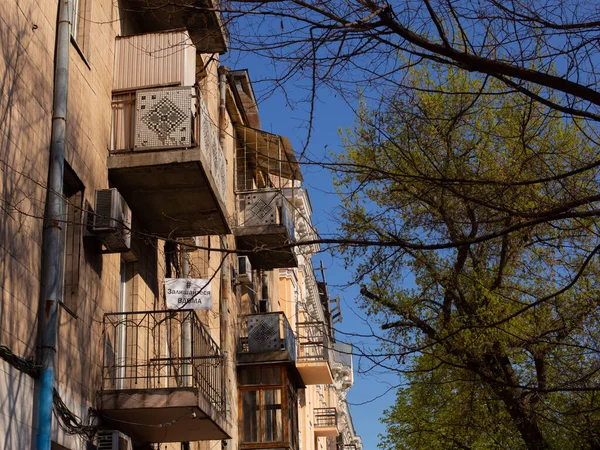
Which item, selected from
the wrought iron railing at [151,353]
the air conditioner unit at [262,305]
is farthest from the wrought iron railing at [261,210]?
the wrought iron railing at [151,353]

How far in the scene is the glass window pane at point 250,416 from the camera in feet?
72.2

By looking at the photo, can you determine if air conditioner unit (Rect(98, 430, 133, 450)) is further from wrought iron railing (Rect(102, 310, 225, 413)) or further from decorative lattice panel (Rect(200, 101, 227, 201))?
decorative lattice panel (Rect(200, 101, 227, 201))

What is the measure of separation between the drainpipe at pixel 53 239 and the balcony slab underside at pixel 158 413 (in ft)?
6.47

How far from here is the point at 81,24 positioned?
1137 centimetres

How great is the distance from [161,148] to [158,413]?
11.0 ft

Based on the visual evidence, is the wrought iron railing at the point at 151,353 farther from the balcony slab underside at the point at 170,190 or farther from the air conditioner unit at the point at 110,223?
the balcony slab underside at the point at 170,190

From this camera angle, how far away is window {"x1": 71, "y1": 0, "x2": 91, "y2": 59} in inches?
440

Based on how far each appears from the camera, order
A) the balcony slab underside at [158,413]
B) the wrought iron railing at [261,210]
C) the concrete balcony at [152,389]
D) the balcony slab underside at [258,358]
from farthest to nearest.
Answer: the balcony slab underside at [258,358], the wrought iron railing at [261,210], the concrete balcony at [152,389], the balcony slab underside at [158,413]

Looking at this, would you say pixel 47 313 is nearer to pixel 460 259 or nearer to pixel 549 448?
pixel 460 259

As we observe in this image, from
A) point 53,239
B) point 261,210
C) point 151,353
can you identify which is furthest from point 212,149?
point 261,210

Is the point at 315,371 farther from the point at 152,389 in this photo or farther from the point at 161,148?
the point at 152,389

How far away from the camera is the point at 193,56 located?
42.6 ft

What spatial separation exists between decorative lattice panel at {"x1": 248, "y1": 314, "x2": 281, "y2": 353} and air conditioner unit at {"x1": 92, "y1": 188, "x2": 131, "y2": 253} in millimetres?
11217

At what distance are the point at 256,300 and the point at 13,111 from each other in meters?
16.3
